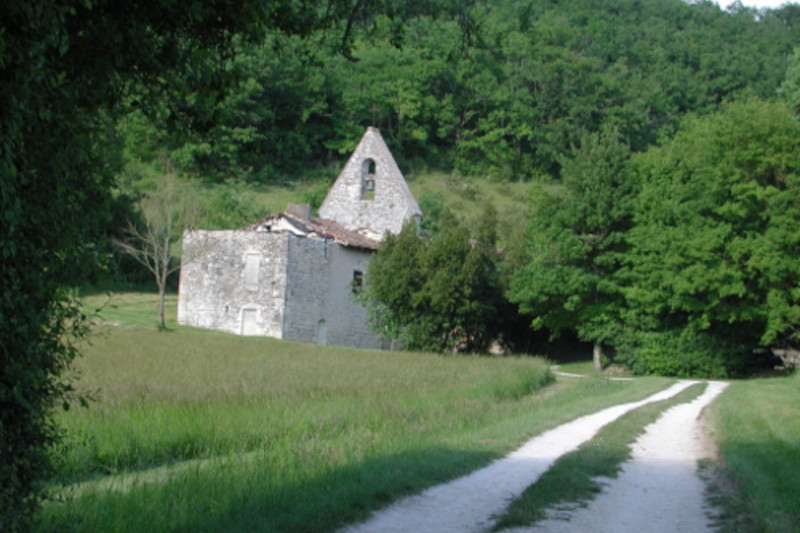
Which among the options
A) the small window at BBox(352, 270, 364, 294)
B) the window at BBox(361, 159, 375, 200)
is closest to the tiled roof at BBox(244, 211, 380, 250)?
the small window at BBox(352, 270, 364, 294)

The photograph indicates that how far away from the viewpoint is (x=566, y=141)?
78.0 m

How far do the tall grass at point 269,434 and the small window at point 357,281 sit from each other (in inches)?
613

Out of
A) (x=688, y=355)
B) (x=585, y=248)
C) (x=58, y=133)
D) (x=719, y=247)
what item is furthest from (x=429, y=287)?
(x=58, y=133)

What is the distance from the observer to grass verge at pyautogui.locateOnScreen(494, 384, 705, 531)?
24.2 feet

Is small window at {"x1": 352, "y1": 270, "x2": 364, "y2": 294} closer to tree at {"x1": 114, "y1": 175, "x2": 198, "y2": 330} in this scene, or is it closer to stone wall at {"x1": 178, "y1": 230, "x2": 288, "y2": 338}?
stone wall at {"x1": 178, "y1": 230, "x2": 288, "y2": 338}

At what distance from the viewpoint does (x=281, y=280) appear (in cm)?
3681

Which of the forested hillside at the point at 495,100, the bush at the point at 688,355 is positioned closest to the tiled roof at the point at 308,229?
the bush at the point at 688,355

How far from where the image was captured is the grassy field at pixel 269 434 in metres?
6.67

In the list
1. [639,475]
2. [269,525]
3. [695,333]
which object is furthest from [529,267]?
[269,525]

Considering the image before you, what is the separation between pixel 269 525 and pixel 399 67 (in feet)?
249

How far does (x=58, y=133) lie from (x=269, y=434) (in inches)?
292

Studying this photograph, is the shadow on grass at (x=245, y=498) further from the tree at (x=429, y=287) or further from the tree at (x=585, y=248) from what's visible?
the tree at (x=585, y=248)

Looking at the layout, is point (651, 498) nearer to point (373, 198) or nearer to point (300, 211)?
point (300, 211)

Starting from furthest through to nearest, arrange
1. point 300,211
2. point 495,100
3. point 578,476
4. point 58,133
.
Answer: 1. point 495,100
2. point 300,211
3. point 578,476
4. point 58,133
